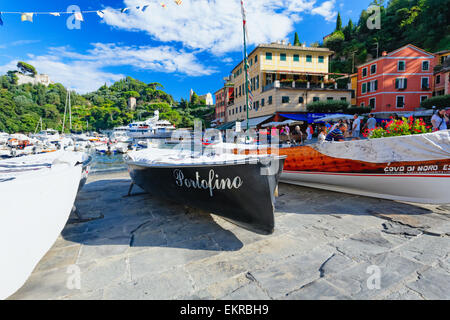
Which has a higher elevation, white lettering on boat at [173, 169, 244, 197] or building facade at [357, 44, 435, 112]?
building facade at [357, 44, 435, 112]

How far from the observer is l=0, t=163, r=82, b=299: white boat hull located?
1.58 meters

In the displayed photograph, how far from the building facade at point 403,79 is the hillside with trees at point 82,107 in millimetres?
45510

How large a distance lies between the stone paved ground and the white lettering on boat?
617mm

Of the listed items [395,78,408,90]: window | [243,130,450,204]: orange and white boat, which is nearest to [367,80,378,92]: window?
[395,78,408,90]: window

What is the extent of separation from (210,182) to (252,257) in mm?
995

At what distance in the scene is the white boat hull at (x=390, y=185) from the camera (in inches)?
135

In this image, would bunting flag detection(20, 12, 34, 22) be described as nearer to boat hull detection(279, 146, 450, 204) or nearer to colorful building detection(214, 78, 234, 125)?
boat hull detection(279, 146, 450, 204)

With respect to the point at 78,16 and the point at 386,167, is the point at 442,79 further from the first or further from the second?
the point at 78,16

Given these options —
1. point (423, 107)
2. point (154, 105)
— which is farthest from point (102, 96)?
point (423, 107)

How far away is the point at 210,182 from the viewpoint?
272 cm

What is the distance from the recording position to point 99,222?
326 centimetres

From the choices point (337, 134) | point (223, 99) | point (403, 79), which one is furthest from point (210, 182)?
point (223, 99)

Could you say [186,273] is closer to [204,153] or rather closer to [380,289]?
[380,289]

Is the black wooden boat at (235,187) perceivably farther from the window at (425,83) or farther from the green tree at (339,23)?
the green tree at (339,23)
